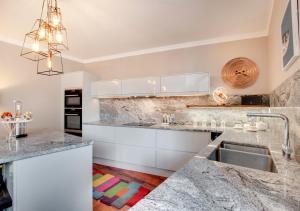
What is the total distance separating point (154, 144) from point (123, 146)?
663mm

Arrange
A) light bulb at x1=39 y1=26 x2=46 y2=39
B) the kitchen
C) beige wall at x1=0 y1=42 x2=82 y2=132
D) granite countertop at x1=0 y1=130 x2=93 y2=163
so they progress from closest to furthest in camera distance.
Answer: the kitchen → granite countertop at x1=0 y1=130 x2=93 y2=163 → light bulb at x1=39 y1=26 x2=46 y2=39 → beige wall at x1=0 y1=42 x2=82 y2=132

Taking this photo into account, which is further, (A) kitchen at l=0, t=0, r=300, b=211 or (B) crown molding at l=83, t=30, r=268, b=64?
(B) crown molding at l=83, t=30, r=268, b=64

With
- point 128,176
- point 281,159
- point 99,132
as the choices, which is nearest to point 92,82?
point 99,132

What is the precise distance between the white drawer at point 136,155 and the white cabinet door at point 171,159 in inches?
5.2

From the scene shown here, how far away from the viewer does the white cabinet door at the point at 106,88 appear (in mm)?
3547

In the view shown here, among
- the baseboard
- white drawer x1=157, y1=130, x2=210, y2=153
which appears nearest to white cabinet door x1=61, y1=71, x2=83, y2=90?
the baseboard

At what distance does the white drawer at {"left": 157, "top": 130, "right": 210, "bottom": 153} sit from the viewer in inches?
97.5

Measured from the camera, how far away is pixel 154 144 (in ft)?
9.21

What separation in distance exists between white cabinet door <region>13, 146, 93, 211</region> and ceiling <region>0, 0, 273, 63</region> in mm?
1705

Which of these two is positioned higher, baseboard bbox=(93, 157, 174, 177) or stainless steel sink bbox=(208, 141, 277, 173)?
stainless steel sink bbox=(208, 141, 277, 173)

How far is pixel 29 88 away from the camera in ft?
10.7

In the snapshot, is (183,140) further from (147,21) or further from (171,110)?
(147,21)

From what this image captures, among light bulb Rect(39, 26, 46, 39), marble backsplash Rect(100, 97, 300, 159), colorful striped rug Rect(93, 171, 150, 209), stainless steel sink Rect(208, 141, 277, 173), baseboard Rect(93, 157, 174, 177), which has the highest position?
light bulb Rect(39, 26, 46, 39)

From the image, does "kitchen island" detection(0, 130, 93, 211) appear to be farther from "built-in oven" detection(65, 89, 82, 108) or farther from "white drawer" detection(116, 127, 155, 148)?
"built-in oven" detection(65, 89, 82, 108)
